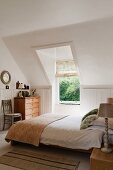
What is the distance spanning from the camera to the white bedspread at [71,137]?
296cm

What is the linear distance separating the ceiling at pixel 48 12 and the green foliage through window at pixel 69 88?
2.52m

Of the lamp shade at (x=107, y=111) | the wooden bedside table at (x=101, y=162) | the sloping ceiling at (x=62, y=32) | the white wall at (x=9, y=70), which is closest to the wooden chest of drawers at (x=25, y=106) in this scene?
the white wall at (x=9, y=70)

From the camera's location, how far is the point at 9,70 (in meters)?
5.67

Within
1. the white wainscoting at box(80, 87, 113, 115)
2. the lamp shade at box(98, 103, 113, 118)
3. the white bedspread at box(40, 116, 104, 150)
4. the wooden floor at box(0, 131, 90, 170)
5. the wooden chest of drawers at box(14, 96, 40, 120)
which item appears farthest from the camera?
the wooden chest of drawers at box(14, 96, 40, 120)

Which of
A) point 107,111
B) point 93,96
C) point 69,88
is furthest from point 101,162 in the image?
point 69,88

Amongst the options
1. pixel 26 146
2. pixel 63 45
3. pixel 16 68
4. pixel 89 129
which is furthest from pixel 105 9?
pixel 16 68

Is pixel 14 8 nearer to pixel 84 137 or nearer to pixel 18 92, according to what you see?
pixel 84 137

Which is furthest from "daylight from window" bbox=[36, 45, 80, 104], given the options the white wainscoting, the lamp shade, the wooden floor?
the lamp shade

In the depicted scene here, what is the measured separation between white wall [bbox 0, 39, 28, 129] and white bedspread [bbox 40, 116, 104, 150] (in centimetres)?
250

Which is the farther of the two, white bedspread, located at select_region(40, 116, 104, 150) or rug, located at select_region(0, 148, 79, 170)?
white bedspread, located at select_region(40, 116, 104, 150)

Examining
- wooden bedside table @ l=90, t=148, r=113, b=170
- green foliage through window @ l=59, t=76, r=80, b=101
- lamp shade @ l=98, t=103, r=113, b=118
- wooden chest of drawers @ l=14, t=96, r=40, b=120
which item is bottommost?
wooden bedside table @ l=90, t=148, r=113, b=170

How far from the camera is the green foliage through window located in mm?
6371

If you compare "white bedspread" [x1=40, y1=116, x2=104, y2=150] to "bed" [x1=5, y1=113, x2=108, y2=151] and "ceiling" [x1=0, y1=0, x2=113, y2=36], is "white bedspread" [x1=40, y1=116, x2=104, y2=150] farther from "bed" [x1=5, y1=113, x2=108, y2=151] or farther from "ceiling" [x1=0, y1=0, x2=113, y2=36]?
"ceiling" [x1=0, y1=0, x2=113, y2=36]

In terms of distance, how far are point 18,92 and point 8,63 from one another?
1.03 m
